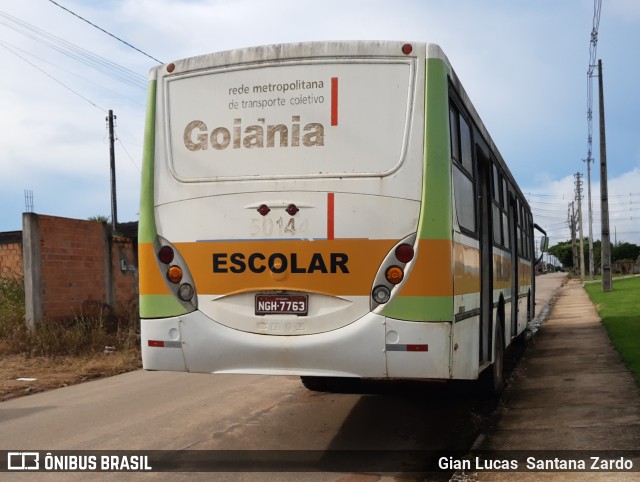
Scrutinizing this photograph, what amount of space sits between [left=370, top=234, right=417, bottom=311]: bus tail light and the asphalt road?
1506 millimetres

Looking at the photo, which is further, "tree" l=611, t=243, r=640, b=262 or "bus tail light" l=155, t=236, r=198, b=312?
"tree" l=611, t=243, r=640, b=262

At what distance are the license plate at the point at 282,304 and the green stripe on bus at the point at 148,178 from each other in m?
1.15

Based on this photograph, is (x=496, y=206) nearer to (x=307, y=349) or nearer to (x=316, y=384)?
(x=316, y=384)

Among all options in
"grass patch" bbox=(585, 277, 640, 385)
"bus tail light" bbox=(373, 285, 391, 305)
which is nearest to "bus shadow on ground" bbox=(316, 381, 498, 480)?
"bus tail light" bbox=(373, 285, 391, 305)

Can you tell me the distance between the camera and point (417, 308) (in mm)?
5371

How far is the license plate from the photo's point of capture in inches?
221

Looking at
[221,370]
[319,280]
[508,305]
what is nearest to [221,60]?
[319,280]

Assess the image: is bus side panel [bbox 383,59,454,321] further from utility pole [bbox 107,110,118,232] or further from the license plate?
utility pole [bbox 107,110,118,232]

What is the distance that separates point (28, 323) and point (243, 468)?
8.49 metres

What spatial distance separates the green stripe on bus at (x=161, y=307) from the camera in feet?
19.4

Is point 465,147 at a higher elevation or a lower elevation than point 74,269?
higher

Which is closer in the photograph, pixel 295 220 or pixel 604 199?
pixel 295 220

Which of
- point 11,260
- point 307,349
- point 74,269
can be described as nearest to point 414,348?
point 307,349

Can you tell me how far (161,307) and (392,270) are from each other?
2012mm
